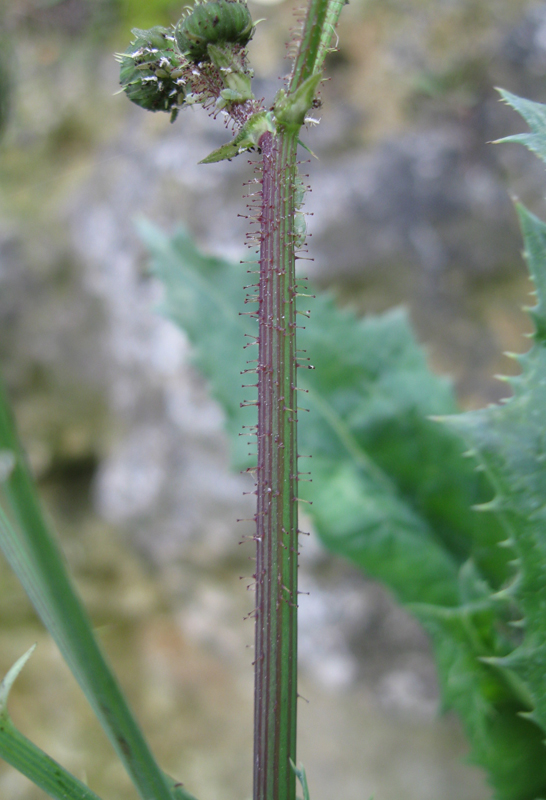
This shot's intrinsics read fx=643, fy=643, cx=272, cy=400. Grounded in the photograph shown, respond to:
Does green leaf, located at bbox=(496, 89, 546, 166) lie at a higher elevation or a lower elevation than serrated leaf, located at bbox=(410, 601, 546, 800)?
higher

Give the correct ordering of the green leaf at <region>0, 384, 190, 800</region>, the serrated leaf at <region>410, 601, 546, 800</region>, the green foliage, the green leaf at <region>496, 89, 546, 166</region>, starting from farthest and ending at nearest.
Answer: the green foliage < the serrated leaf at <region>410, 601, 546, 800</region> < the green leaf at <region>496, 89, 546, 166</region> < the green leaf at <region>0, 384, 190, 800</region>

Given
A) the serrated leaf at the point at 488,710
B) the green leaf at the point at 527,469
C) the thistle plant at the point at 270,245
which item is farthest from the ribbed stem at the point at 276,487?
the serrated leaf at the point at 488,710

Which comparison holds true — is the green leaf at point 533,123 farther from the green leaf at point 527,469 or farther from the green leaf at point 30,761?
the green leaf at point 30,761

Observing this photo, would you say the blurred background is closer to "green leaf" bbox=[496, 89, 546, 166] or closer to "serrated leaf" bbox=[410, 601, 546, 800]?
"serrated leaf" bbox=[410, 601, 546, 800]

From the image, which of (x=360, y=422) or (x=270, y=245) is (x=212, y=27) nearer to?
(x=270, y=245)

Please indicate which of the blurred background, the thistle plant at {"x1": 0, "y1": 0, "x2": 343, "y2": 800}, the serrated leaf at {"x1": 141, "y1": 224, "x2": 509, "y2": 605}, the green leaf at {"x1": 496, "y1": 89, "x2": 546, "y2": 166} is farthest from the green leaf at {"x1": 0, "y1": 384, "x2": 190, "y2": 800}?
the blurred background

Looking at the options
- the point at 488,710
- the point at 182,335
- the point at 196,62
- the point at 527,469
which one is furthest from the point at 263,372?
the point at 182,335
